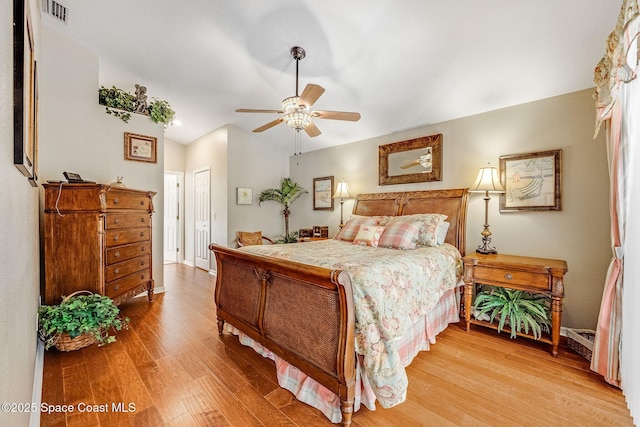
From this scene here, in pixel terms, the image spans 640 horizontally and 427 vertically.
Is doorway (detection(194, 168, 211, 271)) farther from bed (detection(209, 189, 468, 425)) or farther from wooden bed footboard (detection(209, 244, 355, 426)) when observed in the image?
wooden bed footboard (detection(209, 244, 355, 426))

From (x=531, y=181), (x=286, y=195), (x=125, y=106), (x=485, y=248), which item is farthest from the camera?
(x=286, y=195)

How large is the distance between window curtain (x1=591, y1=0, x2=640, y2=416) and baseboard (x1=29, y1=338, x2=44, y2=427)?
3452 mm

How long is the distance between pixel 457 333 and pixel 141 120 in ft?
16.0

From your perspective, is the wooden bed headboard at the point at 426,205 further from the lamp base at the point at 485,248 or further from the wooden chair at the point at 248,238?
the wooden chair at the point at 248,238

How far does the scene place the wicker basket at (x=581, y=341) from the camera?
2.22 metres

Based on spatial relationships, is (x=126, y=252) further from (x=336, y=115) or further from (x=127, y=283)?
(x=336, y=115)

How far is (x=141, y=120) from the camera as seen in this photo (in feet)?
12.3

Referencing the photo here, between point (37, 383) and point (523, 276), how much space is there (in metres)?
3.95

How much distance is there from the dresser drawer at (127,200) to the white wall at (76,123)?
58 cm

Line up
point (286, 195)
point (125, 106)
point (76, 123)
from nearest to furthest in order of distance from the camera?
point (76, 123)
point (125, 106)
point (286, 195)

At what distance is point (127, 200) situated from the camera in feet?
9.95

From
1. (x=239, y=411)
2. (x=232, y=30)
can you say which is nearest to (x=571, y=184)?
(x=239, y=411)

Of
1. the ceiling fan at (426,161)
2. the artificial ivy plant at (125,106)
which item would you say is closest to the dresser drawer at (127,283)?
the artificial ivy plant at (125,106)

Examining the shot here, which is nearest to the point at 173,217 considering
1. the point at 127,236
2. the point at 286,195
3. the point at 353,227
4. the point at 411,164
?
the point at 286,195
